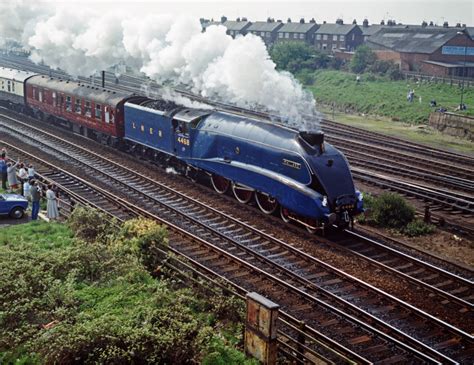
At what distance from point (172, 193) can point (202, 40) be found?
25.7ft

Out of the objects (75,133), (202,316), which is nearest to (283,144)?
(202,316)

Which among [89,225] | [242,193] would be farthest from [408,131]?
[89,225]

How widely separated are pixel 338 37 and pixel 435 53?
26.3 metres

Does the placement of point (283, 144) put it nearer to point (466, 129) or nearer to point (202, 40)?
point (202, 40)

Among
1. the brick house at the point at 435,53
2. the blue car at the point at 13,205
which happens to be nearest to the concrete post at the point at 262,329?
the blue car at the point at 13,205

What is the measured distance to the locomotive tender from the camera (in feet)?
55.7

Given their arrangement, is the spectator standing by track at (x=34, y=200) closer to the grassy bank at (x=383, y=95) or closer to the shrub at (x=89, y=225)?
the shrub at (x=89, y=225)

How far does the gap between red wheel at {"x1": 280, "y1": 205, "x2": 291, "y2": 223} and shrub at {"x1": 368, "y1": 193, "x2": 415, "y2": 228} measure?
3.19 meters

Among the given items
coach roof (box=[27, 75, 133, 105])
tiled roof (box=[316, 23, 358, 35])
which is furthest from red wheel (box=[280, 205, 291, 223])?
tiled roof (box=[316, 23, 358, 35])

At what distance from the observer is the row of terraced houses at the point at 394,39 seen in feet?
214

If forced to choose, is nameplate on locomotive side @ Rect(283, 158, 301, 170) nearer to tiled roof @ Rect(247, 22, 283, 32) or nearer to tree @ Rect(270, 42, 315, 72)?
tree @ Rect(270, 42, 315, 72)

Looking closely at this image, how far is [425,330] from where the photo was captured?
11.9m

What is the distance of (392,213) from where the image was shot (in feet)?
62.2

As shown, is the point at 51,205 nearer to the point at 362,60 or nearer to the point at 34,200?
the point at 34,200
